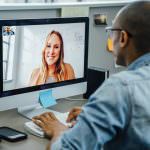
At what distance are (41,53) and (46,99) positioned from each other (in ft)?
0.71

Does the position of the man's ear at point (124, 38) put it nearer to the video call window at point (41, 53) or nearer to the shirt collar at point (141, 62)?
the shirt collar at point (141, 62)

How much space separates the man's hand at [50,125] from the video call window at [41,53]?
0.17 m

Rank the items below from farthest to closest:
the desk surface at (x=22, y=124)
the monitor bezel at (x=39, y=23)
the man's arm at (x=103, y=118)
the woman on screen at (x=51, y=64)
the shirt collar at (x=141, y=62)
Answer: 1. the woman on screen at (x=51, y=64)
2. the monitor bezel at (x=39, y=23)
3. the desk surface at (x=22, y=124)
4. the shirt collar at (x=141, y=62)
5. the man's arm at (x=103, y=118)

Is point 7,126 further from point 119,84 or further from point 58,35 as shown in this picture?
point 119,84

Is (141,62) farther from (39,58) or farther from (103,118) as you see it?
(39,58)

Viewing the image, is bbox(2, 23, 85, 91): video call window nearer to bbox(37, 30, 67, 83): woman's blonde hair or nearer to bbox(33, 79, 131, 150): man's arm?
bbox(37, 30, 67, 83): woman's blonde hair

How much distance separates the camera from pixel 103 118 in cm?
92

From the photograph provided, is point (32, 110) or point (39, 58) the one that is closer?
point (39, 58)

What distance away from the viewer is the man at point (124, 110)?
93 cm

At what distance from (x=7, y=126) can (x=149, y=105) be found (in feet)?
2.41

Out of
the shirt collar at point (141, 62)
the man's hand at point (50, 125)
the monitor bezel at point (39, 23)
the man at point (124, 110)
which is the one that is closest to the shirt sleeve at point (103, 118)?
the man at point (124, 110)

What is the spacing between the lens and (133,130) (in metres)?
0.97

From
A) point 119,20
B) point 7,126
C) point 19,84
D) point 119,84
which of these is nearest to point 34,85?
point 19,84

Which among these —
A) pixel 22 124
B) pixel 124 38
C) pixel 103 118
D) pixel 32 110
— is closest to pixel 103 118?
pixel 103 118
